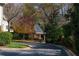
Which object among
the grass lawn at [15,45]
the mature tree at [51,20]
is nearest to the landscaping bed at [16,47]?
the grass lawn at [15,45]

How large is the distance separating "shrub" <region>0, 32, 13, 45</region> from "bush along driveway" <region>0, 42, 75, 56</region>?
16 centimetres

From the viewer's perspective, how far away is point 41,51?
5.46 meters

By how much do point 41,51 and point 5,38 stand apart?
26.2 inches

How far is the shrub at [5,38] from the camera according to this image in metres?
5.44

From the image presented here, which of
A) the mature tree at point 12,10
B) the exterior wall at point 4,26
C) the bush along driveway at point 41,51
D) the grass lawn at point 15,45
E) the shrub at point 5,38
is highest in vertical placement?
the mature tree at point 12,10

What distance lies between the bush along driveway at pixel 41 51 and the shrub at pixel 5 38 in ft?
0.52

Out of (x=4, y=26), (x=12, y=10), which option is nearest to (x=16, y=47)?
(x=4, y=26)

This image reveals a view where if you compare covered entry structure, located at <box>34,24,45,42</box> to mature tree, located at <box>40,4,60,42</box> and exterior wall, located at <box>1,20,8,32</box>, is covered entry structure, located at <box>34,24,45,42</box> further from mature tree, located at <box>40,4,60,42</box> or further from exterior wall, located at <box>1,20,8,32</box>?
exterior wall, located at <box>1,20,8,32</box>

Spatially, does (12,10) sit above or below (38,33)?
above

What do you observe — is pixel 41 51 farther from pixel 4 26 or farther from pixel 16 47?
pixel 4 26

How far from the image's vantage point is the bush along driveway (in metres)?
5.46

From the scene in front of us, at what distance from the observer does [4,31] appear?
5461mm

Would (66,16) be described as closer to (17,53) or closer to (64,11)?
(64,11)

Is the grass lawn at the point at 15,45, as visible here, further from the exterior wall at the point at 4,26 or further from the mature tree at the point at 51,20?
the mature tree at the point at 51,20
